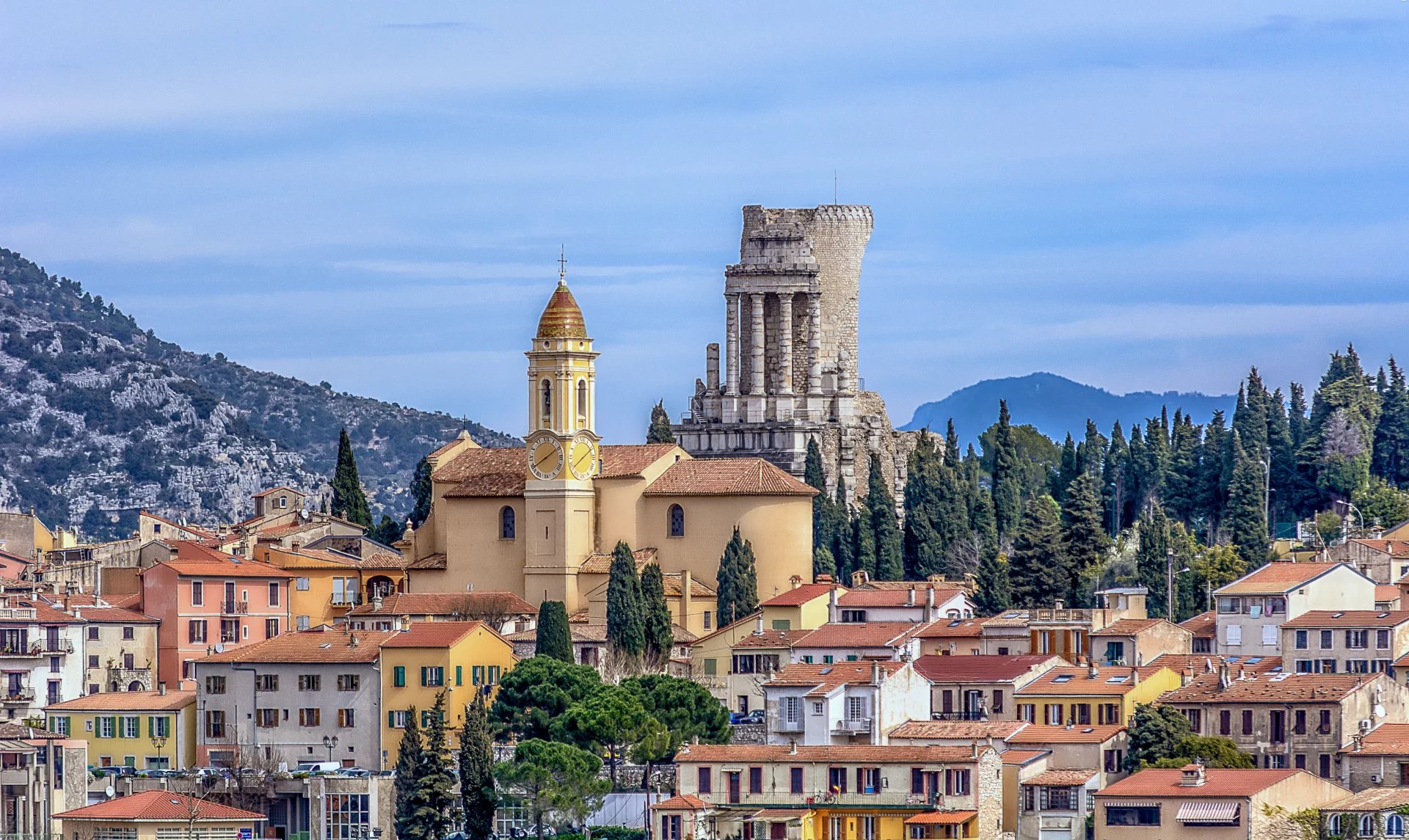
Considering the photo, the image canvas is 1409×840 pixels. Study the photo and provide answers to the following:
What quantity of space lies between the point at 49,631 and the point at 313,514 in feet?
54.7

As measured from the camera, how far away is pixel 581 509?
97.5 meters

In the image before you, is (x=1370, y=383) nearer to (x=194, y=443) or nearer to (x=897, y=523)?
(x=897, y=523)

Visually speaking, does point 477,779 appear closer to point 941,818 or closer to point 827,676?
point 827,676

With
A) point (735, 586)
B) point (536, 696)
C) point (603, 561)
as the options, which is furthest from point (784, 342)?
point (536, 696)

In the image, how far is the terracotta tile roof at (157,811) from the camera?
75.7 meters

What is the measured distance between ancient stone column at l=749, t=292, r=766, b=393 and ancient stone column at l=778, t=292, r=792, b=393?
630 mm

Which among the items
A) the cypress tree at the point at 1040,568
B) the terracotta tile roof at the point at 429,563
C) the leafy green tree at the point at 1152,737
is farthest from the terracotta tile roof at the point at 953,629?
the terracotta tile roof at the point at 429,563

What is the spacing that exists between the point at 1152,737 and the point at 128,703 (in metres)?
27.5

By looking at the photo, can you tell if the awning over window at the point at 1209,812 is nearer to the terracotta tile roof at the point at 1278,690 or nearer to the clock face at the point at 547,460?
the terracotta tile roof at the point at 1278,690

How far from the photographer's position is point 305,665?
84.7 metres

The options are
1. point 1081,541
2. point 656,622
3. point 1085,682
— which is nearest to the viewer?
point 1085,682

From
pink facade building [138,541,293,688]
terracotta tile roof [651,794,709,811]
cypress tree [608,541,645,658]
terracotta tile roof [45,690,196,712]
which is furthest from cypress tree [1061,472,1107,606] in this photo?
terracotta tile roof [45,690,196,712]

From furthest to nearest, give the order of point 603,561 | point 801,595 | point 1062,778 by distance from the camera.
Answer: point 603,561, point 801,595, point 1062,778

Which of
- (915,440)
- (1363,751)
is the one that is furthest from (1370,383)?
(1363,751)
